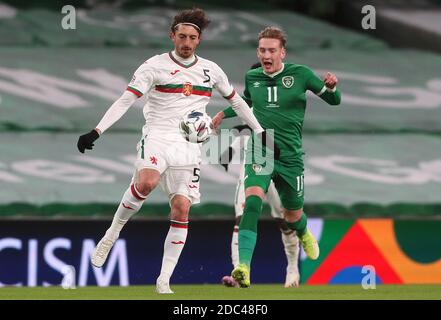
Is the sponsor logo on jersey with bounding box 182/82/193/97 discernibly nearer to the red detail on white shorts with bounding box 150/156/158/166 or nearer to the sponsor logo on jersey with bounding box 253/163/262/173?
the red detail on white shorts with bounding box 150/156/158/166

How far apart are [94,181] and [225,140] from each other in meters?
2.30

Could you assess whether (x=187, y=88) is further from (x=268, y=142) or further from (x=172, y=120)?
(x=268, y=142)

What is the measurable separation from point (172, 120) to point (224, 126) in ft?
20.7

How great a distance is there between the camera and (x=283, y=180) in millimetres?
11281

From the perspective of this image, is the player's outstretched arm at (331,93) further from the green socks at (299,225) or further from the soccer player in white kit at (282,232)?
the soccer player in white kit at (282,232)

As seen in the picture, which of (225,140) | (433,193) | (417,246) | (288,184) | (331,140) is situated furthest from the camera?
(331,140)

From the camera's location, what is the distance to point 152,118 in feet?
34.0

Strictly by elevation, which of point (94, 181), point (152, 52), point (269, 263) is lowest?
point (269, 263)

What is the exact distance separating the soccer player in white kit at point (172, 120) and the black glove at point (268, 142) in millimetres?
710

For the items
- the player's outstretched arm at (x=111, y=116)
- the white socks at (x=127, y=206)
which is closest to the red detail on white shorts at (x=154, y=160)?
the white socks at (x=127, y=206)

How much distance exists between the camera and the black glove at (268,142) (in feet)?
35.9

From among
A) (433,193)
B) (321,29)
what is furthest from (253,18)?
(433,193)

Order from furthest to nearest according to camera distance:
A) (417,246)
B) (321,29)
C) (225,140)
→ (321,29)
(417,246)
(225,140)

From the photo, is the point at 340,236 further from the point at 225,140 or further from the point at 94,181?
the point at 94,181
